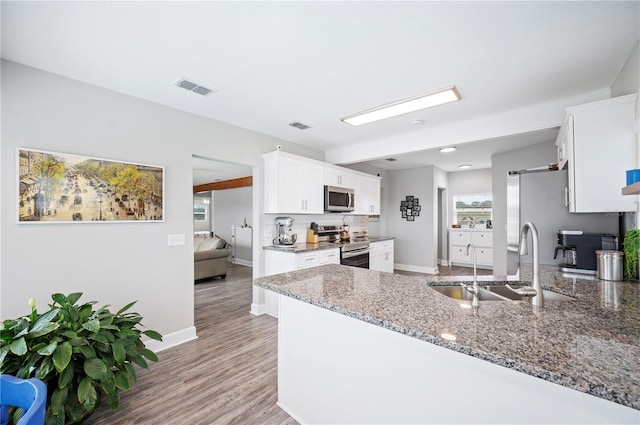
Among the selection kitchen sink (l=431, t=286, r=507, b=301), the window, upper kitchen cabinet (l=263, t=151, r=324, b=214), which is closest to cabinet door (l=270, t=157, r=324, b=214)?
upper kitchen cabinet (l=263, t=151, r=324, b=214)

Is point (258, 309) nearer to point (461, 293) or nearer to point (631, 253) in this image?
point (461, 293)

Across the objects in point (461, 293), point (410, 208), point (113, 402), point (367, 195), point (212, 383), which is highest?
point (367, 195)

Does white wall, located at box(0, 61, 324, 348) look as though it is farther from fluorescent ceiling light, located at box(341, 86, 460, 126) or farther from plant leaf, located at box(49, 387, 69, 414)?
fluorescent ceiling light, located at box(341, 86, 460, 126)

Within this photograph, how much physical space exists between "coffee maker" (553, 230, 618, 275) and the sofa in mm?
5437

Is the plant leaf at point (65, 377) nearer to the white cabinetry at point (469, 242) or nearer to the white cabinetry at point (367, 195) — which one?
the white cabinetry at point (367, 195)

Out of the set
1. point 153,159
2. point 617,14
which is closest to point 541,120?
point 617,14

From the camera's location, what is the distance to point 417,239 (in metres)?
6.81

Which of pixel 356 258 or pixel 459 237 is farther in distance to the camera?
pixel 459 237

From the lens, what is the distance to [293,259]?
3.62 meters

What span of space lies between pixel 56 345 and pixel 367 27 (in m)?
2.66

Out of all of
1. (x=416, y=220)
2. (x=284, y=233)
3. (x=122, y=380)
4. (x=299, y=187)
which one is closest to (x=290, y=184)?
(x=299, y=187)

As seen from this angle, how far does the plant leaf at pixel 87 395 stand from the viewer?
1642 mm

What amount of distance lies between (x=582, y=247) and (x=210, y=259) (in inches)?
222

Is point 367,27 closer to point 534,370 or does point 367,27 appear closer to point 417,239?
point 534,370
